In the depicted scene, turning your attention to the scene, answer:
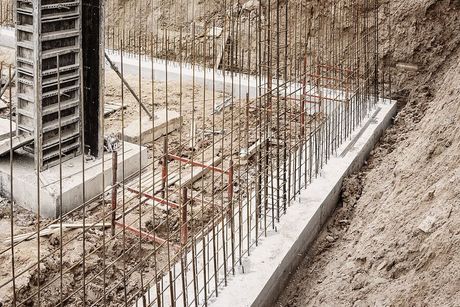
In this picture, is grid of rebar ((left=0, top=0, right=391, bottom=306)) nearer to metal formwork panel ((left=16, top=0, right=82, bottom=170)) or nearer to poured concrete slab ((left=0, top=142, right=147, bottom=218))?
poured concrete slab ((left=0, top=142, right=147, bottom=218))

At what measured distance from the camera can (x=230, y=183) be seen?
17.3 feet

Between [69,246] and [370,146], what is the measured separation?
13.8ft

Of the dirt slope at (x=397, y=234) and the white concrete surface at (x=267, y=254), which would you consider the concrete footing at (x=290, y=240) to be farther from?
Answer: the dirt slope at (x=397, y=234)

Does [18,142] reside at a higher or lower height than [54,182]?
higher

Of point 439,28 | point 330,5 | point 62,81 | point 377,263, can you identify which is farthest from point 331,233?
point 330,5

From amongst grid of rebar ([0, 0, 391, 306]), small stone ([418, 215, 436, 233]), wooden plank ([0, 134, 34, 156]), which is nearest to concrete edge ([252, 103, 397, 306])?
grid of rebar ([0, 0, 391, 306])

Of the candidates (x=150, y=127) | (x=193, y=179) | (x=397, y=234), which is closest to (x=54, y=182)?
(x=193, y=179)

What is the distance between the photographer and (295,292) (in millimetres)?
5219

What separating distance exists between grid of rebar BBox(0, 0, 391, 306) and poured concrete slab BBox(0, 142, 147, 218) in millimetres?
116

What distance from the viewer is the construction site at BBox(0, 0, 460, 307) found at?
438cm

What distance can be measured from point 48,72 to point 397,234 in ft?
14.4

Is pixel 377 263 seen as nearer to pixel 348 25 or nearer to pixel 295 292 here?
pixel 295 292

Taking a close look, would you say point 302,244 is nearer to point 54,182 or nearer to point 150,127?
point 54,182

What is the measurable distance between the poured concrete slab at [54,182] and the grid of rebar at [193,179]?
0.12 metres
